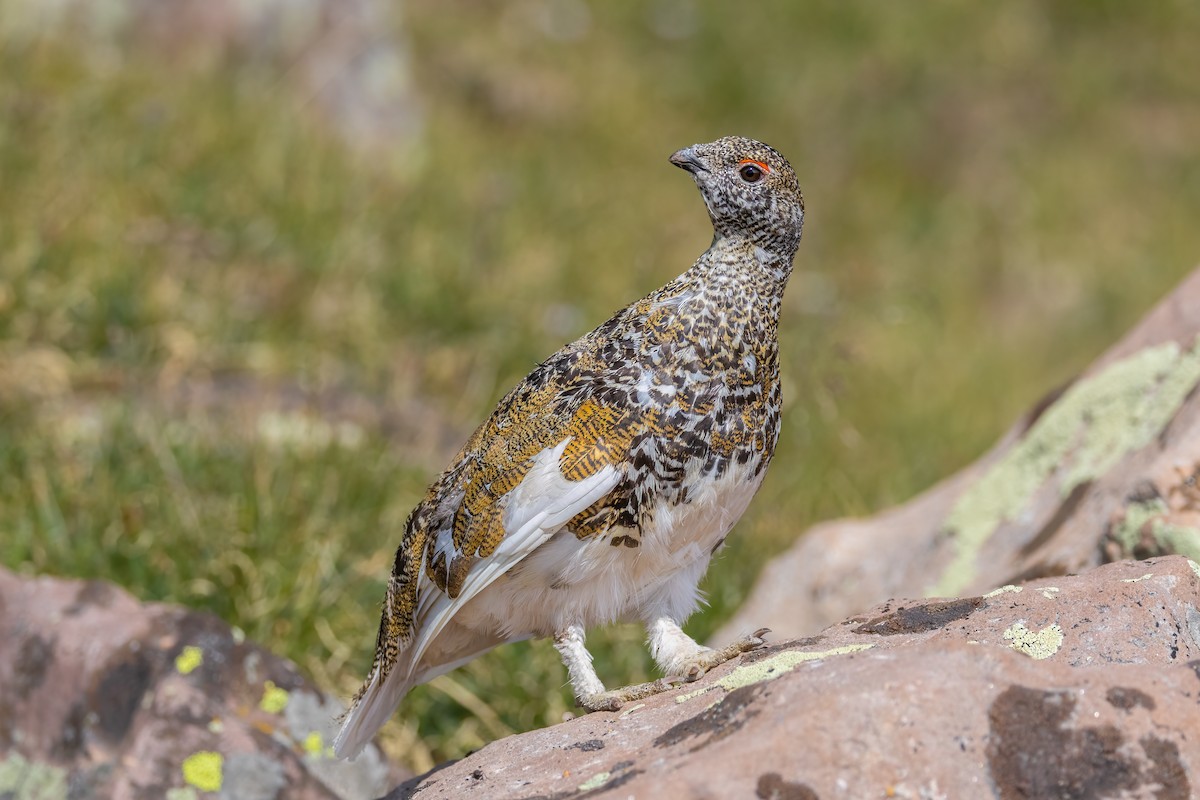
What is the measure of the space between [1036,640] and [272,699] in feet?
6.74

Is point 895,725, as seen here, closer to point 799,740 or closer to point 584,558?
point 799,740

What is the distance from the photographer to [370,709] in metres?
3.70

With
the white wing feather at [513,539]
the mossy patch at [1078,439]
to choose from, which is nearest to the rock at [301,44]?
the mossy patch at [1078,439]

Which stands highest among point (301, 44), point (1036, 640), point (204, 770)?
point (301, 44)

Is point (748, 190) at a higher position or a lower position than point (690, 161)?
lower

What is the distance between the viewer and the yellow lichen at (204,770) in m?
3.54

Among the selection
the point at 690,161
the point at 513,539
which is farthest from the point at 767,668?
→ the point at 690,161

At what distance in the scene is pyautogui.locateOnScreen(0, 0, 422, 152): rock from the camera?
30.4 ft

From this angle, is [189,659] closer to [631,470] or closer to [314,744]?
[314,744]

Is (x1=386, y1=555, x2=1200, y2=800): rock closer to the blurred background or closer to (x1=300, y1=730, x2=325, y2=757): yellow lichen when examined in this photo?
(x1=300, y1=730, x2=325, y2=757): yellow lichen

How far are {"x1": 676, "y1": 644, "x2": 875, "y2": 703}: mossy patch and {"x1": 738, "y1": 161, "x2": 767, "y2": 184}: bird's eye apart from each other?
1.15 meters

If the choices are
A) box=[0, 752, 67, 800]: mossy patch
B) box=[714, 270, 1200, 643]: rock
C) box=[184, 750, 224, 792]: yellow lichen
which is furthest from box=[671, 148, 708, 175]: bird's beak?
box=[0, 752, 67, 800]: mossy patch

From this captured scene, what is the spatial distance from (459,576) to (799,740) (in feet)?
4.08

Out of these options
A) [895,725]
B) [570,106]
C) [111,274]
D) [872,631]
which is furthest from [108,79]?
[895,725]
